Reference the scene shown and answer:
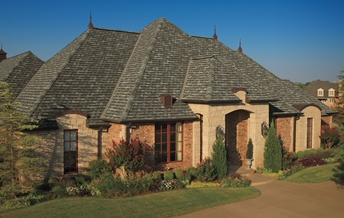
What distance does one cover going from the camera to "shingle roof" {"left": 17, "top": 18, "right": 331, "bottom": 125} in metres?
19.0

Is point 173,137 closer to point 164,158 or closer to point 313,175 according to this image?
point 164,158

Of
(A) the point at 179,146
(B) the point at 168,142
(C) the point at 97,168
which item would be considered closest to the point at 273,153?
(A) the point at 179,146

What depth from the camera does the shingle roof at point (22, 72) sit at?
964 inches

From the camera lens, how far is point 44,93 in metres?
18.9

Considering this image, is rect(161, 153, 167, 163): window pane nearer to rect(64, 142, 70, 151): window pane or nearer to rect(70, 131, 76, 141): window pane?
rect(70, 131, 76, 141): window pane

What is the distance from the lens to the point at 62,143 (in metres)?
17.8

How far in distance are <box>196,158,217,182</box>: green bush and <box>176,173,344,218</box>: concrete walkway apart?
94.5 inches

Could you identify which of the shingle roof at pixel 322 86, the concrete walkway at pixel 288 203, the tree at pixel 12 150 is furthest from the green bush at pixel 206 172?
the shingle roof at pixel 322 86

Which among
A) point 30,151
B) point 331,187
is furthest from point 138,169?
point 331,187

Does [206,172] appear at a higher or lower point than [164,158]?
lower

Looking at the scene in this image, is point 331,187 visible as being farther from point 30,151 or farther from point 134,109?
point 30,151

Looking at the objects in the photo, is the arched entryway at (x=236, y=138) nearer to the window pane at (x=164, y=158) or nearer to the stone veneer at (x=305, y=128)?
the window pane at (x=164, y=158)

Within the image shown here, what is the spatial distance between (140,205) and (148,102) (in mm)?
6933

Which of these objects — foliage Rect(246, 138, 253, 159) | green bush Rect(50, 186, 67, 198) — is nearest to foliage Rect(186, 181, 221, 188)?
foliage Rect(246, 138, 253, 159)
